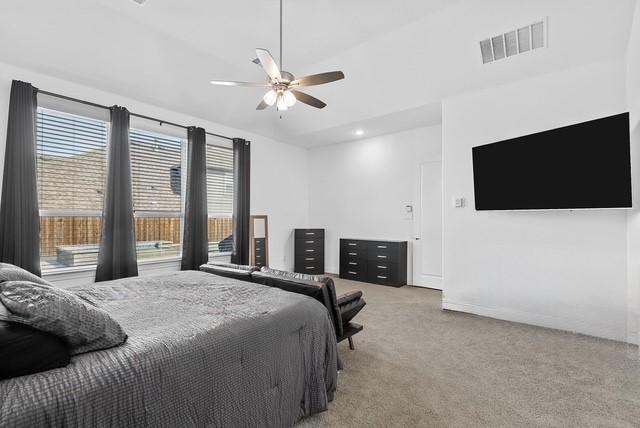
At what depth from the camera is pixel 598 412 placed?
1.93m

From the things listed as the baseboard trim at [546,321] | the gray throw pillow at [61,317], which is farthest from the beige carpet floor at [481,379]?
the gray throw pillow at [61,317]

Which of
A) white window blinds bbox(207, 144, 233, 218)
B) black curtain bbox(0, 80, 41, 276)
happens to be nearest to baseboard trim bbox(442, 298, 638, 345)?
white window blinds bbox(207, 144, 233, 218)

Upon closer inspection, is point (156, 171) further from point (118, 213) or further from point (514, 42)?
point (514, 42)

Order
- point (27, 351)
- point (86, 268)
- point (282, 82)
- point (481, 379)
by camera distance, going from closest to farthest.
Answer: point (27, 351), point (481, 379), point (282, 82), point (86, 268)

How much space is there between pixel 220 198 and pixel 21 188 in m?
2.55

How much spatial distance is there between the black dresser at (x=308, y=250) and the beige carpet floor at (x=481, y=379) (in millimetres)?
2887

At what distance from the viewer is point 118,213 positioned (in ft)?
12.3

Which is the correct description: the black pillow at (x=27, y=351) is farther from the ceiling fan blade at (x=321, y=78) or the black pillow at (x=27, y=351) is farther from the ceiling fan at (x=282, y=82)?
the ceiling fan blade at (x=321, y=78)

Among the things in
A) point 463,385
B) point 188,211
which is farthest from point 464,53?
point 188,211

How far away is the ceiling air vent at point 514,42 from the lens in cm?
305

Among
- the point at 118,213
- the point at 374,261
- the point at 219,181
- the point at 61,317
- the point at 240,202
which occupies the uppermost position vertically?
the point at 219,181

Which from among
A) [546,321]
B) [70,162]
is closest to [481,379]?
[546,321]

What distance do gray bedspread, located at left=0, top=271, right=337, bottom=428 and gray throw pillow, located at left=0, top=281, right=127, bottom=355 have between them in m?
0.06

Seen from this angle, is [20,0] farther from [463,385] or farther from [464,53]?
[463,385]
